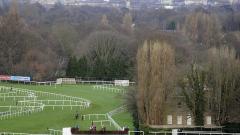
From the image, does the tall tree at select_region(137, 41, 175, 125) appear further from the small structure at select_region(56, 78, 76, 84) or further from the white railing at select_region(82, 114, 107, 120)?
the small structure at select_region(56, 78, 76, 84)

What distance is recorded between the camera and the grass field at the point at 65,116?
56312 mm

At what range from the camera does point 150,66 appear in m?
60.1

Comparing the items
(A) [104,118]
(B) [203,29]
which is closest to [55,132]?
(A) [104,118]

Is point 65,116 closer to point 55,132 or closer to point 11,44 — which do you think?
point 55,132

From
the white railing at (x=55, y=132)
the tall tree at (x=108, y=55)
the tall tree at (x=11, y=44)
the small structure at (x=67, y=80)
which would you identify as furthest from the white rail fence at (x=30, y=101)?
the tall tree at (x=108, y=55)

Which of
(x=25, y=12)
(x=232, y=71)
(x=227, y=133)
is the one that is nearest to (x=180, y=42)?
(x=232, y=71)

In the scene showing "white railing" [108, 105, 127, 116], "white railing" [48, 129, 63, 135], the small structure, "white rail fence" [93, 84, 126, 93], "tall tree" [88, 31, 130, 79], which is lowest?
"white railing" [48, 129, 63, 135]

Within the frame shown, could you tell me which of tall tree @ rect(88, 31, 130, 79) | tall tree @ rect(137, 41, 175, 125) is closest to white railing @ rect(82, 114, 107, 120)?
tall tree @ rect(137, 41, 175, 125)

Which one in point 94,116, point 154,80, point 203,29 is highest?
point 203,29

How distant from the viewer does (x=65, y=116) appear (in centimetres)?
6312

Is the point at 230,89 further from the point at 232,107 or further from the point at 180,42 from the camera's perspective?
the point at 180,42

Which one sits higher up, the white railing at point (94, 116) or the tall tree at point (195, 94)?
the tall tree at point (195, 94)

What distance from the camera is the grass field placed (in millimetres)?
56312

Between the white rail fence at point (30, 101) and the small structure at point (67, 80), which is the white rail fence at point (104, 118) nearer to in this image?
the white rail fence at point (30, 101)
